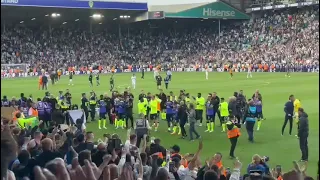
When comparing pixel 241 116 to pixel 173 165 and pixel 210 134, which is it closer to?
pixel 210 134

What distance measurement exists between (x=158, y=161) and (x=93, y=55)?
64.8 meters

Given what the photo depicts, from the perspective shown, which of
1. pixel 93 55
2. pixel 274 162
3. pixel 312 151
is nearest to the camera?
pixel 274 162

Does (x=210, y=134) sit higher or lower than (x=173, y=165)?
lower

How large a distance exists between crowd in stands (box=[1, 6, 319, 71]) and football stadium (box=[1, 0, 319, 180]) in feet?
0.60

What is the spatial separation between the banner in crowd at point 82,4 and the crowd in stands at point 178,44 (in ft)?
15.1

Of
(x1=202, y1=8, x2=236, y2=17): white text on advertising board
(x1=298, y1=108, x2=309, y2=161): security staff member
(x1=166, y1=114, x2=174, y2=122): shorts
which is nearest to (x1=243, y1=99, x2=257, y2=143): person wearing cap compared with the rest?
(x1=298, y1=108, x2=309, y2=161): security staff member

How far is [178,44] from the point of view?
79250 millimetres

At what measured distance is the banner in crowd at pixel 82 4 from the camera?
60041 millimetres

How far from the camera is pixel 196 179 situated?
814cm

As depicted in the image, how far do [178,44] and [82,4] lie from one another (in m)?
19.5

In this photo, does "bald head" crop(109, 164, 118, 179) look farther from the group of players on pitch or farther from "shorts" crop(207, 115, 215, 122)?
"shorts" crop(207, 115, 215, 122)

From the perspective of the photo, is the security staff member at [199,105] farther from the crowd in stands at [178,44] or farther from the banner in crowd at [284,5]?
the banner in crowd at [284,5]

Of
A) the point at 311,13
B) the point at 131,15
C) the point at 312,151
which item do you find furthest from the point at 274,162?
the point at 131,15

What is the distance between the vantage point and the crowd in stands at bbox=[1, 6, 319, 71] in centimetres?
6397
